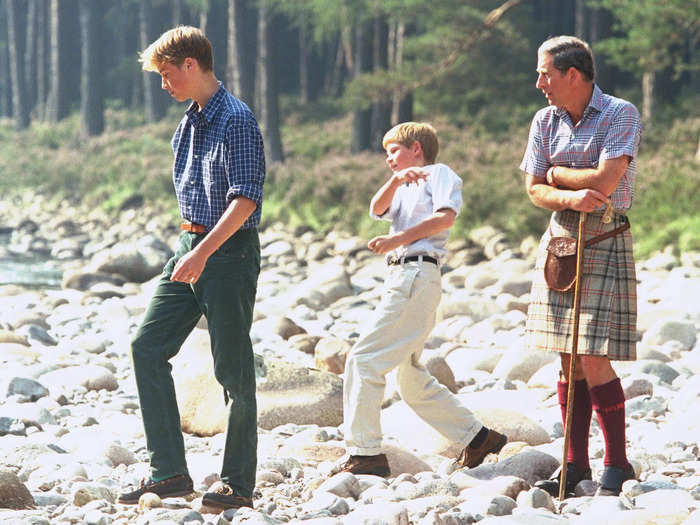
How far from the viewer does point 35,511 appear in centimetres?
417

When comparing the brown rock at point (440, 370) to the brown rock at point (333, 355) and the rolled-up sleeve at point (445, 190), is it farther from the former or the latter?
the rolled-up sleeve at point (445, 190)

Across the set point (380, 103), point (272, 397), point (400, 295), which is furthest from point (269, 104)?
point (400, 295)

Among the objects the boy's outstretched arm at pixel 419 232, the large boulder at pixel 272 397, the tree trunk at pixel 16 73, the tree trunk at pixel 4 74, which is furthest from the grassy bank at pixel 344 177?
the tree trunk at pixel 4 74

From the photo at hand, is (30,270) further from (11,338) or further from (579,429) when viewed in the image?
(579,429)

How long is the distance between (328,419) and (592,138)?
8.34 ft

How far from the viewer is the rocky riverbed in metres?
4.12

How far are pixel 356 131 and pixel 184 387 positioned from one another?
19334 mm

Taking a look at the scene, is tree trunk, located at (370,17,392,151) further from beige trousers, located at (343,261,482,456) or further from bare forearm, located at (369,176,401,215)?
beige trousers, located at (343,261,482,456)

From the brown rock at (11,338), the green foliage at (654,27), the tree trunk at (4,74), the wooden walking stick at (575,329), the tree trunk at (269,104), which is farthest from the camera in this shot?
the tree trunk at (4,74)

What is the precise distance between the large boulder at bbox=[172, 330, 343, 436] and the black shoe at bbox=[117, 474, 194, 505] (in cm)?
162

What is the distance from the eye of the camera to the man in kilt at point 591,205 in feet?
13.6

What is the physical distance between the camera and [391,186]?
4.66 metres

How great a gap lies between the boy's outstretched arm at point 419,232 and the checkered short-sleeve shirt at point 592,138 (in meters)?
0.43

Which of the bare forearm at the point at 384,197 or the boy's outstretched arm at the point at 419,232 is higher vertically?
the bare forearm at the point at 384,197
